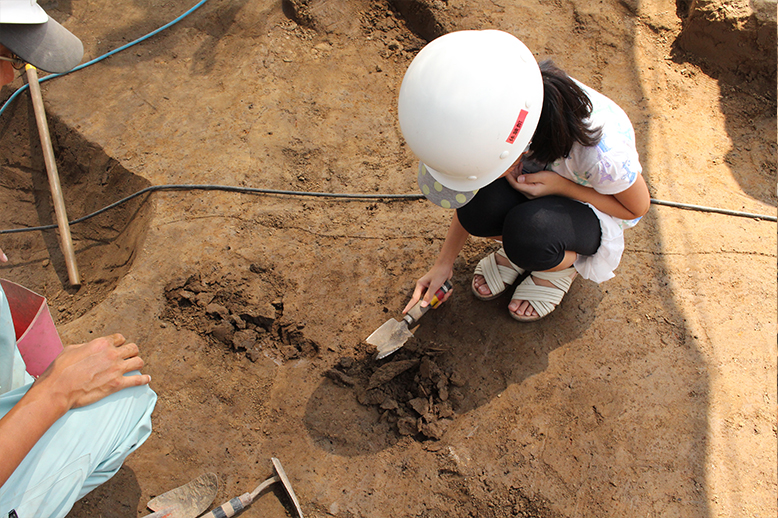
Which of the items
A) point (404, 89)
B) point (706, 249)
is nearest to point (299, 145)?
point (404, 89)

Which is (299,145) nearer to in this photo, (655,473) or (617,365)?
(617,365)

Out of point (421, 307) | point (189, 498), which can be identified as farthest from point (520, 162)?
point (189, 498)

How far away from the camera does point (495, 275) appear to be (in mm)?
2369

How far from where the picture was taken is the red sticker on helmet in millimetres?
1546

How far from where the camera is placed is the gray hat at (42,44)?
1.55m

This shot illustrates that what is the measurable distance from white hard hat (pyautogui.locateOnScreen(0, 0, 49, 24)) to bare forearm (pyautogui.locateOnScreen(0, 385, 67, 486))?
3.57 ft

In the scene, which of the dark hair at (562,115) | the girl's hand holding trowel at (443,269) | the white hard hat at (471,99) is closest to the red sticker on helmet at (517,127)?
the white hard hat at (471,99)

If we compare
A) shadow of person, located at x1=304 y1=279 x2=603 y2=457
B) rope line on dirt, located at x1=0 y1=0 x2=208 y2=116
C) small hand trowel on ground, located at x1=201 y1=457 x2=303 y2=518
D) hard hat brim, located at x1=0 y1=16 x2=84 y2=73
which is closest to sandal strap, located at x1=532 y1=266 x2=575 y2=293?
shadow of person, located at x1=304 y1=279 x2=603 y2=457

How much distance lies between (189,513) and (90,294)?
161 cm

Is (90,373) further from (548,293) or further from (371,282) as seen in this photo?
(548,293)

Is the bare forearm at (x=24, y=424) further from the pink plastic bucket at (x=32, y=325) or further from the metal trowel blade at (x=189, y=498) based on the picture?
the metal trowel blade at (x=189, y=498)

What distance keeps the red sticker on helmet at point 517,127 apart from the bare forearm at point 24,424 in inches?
59.7

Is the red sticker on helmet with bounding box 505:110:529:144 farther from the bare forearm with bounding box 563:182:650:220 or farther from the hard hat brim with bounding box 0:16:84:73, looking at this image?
the hard hat brim with bounding box 0:16:84:73

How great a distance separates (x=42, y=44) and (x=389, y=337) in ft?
5.42
